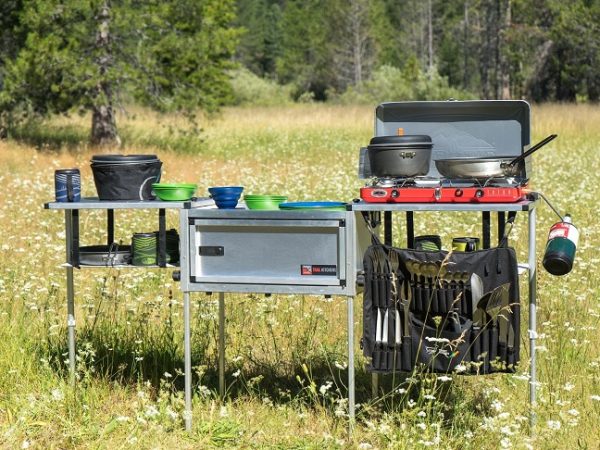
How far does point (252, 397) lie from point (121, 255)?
1122 millimetres

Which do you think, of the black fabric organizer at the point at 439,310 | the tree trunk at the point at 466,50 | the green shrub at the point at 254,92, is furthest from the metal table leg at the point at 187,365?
the tree trunk at the point at 466,50

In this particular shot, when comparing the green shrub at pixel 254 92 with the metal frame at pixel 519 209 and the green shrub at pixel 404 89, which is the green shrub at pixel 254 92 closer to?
the green shrub at pixel 404 89

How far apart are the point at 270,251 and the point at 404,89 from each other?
1991 inches

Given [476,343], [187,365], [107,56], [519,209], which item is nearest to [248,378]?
[187,365]

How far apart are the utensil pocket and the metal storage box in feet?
1.34

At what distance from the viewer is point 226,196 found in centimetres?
529

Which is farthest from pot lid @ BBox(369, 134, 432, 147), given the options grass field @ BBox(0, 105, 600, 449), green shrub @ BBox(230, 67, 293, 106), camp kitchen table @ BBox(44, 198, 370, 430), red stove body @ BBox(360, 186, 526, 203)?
green shrub @ BBox(230, 67, 293, 106)

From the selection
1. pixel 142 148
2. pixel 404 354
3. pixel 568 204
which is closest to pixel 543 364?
pixel 404 354

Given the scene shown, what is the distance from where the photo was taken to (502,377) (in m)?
6.04

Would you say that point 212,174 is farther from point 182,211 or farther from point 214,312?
point 182,211

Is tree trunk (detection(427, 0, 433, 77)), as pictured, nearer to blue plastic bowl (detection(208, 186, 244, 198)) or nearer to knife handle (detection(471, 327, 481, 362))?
blue plastic bowl (detection(208, 186, 244, 198))

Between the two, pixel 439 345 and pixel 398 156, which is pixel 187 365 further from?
pixel 398 156

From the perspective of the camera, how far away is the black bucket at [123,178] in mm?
5438

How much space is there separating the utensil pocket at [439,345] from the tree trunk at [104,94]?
1622cm
